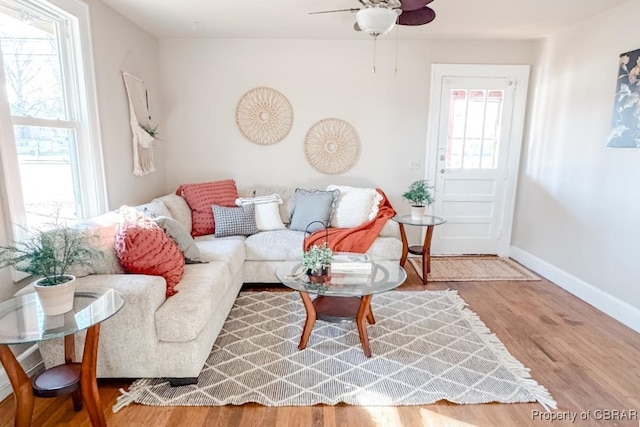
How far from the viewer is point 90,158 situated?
108 inches

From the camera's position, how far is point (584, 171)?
3.24 m

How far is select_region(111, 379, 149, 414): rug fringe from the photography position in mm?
1875

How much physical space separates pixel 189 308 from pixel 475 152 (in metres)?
3.59

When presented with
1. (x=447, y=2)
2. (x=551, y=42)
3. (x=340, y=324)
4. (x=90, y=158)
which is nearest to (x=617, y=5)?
(x=551, y=42)

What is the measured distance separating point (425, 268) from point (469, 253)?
122cm

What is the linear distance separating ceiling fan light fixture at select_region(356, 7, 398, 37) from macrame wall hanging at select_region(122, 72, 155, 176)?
7.44 feet

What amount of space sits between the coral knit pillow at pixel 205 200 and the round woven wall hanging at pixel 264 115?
2.46 feet

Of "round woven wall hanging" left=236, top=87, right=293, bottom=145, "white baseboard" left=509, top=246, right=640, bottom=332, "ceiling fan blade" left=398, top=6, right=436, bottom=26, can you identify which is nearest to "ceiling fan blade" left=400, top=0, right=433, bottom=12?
"ceiling fan blade" left=398, top=6, right=436, bottom=26

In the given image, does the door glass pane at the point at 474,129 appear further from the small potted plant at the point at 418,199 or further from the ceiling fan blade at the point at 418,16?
the ceiling fan blade at the point at 418,16

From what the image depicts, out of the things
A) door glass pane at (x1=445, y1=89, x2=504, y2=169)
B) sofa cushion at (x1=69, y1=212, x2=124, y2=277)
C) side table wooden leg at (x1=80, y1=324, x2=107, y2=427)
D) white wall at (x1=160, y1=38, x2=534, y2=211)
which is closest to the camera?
side table wooden leg at (x1=80, y1=324, x2=107, y2=427)

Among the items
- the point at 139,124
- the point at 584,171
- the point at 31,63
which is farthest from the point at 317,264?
the point at 584,171

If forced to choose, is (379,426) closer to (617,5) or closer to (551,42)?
(617,5)

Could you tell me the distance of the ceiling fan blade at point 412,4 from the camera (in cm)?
209

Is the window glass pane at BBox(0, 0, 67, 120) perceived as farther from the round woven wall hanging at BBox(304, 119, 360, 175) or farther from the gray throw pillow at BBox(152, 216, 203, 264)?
the round woven wall hanging at BBox(304, 119, 360, 175)
